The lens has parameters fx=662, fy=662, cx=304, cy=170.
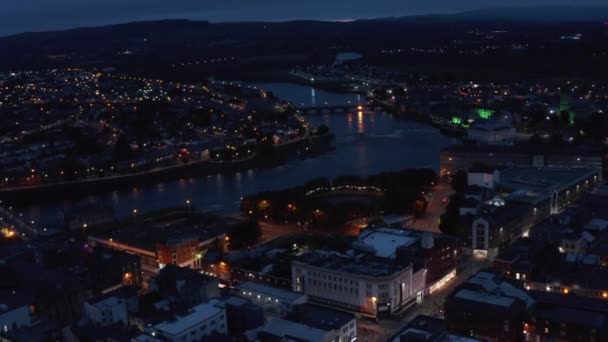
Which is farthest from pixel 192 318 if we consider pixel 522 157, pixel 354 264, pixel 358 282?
pixel 522 157

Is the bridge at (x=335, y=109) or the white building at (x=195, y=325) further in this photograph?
the bridge at (x=335, y=109)

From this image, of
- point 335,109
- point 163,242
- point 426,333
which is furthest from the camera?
point 335,109

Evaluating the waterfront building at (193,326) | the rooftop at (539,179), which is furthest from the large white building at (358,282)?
the rooftop at (539,179)

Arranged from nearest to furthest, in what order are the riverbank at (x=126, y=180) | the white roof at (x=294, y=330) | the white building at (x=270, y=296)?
the white roof at (x=294, y=330), the white building at (x=270, y=296), the riverbank at (x=126, y=180)

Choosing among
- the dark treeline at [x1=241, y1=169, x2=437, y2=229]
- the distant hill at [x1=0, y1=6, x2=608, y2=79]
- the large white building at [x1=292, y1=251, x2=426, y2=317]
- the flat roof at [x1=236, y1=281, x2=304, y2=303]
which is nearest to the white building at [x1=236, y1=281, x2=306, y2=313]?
the flat roof at [x1=236, y1=281, x2=304, y2=303]

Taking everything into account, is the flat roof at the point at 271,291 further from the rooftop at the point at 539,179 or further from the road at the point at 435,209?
the rooftop at the point at 539,179

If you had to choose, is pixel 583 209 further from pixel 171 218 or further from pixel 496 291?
pixel 171 218

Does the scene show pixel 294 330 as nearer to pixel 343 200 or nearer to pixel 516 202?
pixel 516 202
